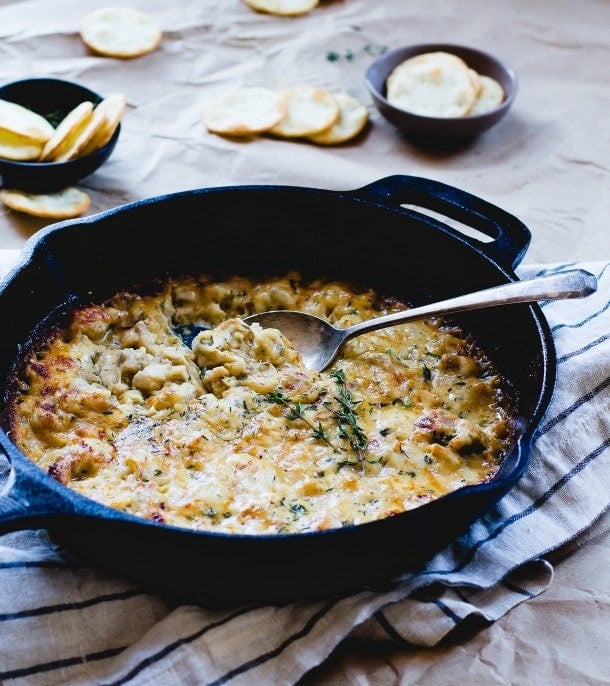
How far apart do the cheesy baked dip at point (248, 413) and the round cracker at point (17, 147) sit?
4.08ft

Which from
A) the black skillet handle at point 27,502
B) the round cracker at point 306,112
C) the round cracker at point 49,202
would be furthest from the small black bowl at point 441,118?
the black skillet handle at point 27,502

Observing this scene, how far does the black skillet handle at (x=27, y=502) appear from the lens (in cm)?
193

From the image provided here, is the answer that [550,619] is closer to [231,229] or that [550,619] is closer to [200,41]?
[231,229]

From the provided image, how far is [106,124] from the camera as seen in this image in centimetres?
397

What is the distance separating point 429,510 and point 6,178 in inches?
112

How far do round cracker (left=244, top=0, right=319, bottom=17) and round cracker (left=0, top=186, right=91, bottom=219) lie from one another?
6.82 ft

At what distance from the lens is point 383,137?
15.6 feet

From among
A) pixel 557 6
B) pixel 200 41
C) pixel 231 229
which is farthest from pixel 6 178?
pixel 557 6

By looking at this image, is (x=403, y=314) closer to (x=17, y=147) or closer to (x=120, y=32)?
(x=17, y=147)

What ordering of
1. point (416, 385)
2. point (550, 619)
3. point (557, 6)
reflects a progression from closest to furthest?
1. point (550, 619)
2. point (416, 385)
3. point (557, 6)

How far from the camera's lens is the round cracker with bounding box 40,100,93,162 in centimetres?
394

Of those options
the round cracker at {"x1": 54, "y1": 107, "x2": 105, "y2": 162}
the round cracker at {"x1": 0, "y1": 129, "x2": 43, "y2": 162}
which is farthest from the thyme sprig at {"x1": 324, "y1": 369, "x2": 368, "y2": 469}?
the round cracker at {"x1": 0, "y1": 129, "x2": 43, "y2": 162}

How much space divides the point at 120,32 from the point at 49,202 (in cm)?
164

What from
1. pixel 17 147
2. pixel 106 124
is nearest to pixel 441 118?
pixel 106 124
